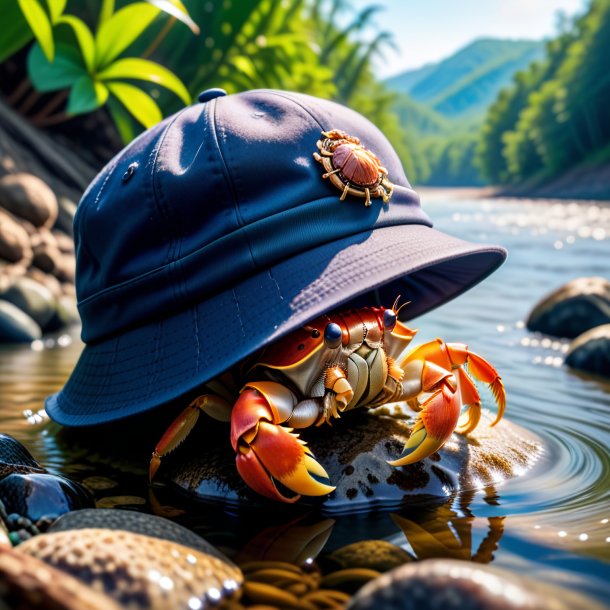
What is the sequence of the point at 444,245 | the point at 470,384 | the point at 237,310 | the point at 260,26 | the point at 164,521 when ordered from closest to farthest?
the point at 164,521 < the point at 237,310 < the point at 444,245 < the point at 470,384 < the point at 260,26

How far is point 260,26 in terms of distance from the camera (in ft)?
38.3

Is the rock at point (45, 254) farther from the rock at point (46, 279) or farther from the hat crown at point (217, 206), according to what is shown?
the hat crown at point (217, 206)

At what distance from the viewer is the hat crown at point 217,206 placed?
2.62m

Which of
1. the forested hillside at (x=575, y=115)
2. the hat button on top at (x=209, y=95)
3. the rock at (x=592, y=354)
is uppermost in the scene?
the hat button on top at (x=209, y=95)

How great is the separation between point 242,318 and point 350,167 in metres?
0.65

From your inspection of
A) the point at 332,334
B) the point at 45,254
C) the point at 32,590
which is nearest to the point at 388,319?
the point at 332,334

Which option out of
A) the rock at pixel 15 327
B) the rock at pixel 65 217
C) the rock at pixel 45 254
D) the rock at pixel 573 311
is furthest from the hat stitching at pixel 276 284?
the rock at pixel 65 217

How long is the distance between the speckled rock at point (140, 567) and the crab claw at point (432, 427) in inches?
30.0

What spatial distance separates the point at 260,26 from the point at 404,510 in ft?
33.9

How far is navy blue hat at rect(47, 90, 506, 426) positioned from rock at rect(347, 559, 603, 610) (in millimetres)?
842

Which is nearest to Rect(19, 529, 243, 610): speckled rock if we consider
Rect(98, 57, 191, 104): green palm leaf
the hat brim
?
the hat brim

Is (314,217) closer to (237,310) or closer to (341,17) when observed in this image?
(237,310)

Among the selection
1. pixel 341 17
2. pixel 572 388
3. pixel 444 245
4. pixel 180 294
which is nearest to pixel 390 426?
pixel 444 245

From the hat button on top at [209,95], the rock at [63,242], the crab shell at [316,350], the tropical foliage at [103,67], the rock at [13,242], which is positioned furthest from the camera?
the rock at [63,242]
